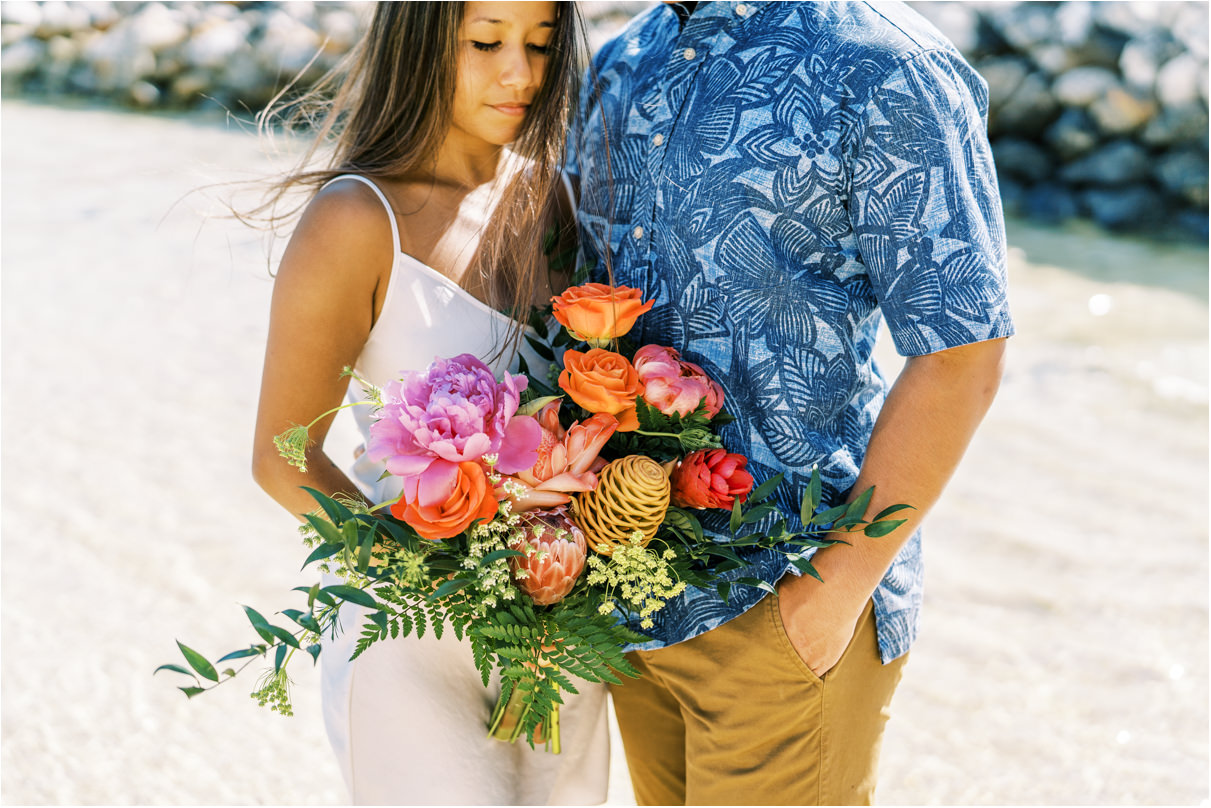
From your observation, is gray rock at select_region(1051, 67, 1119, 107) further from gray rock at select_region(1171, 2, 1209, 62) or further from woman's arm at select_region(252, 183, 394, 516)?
woman's arm at select_region(252, 183, 394, 516)

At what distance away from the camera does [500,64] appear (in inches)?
77.5

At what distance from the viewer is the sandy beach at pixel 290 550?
3400 mm

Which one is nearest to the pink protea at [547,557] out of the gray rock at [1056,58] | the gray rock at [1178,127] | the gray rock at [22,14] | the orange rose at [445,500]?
the orange rose at [445,500]

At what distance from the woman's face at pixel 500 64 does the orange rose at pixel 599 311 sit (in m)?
0.50

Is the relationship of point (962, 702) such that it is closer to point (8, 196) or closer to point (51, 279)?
point (51, 279)

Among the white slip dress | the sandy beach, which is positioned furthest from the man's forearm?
the sandy beach

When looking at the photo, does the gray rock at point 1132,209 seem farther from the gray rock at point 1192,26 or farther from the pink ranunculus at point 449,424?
the pink ranunculus at point 449,424

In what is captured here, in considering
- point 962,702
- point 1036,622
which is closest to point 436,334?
point 962,702

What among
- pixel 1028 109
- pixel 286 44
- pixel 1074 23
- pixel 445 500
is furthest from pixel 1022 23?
pixel 445 500

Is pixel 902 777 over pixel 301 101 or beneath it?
beneath

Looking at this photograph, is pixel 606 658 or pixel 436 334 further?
pixel 436 334

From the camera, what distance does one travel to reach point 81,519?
4.66m

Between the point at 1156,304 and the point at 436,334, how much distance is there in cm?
642

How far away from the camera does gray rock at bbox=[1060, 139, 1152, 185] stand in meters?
8.52
